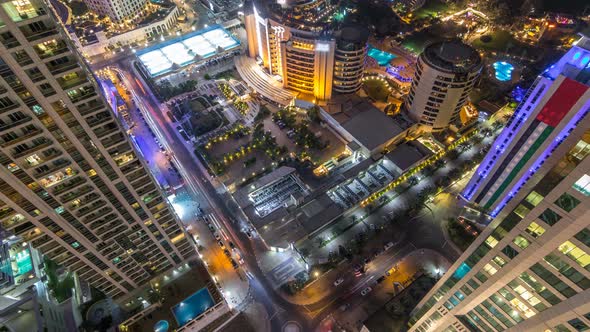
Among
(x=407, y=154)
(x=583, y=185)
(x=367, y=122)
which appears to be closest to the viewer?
(x=583, y=185)

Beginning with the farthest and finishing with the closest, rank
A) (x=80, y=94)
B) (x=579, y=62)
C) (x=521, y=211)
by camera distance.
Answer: (x=579, y=62)
(x=80, y=94)
(x=521, y=211)

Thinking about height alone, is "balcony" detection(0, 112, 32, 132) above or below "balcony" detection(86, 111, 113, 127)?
above

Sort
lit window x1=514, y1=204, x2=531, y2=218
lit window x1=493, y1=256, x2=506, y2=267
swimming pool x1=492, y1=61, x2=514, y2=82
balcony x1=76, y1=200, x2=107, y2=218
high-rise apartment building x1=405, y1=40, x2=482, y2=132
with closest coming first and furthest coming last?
lit window x1=514, y1=204, x2=531, y2=218, lit window x1=493, y1=256, x2=506, y2=267, balcony x1=76, y1=200, x2=107, y2=218, high-rise apartment building x1=405, y1=40, x2=482, y2=132, swimming pool x1=492, y1=61, x2=514, y2=82

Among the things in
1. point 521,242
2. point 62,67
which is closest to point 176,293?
point 62,67

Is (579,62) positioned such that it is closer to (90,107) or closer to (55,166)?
(90,107)

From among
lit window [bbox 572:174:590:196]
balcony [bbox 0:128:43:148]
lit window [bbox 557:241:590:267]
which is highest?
lit window [bbox 572:174:590:196]

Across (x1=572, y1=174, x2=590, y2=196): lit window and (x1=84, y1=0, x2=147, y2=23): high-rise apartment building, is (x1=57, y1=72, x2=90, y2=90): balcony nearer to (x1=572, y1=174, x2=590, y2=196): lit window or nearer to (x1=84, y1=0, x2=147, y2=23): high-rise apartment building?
(x1=572, y1=174, x2=590, y2=196): lit window

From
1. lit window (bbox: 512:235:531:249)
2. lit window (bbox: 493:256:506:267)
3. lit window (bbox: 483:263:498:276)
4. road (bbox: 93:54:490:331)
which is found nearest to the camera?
lit window (bbox: 512:235:531:249)

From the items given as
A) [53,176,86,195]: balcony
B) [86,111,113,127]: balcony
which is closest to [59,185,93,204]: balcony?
[53,176,86,195]: balcony
